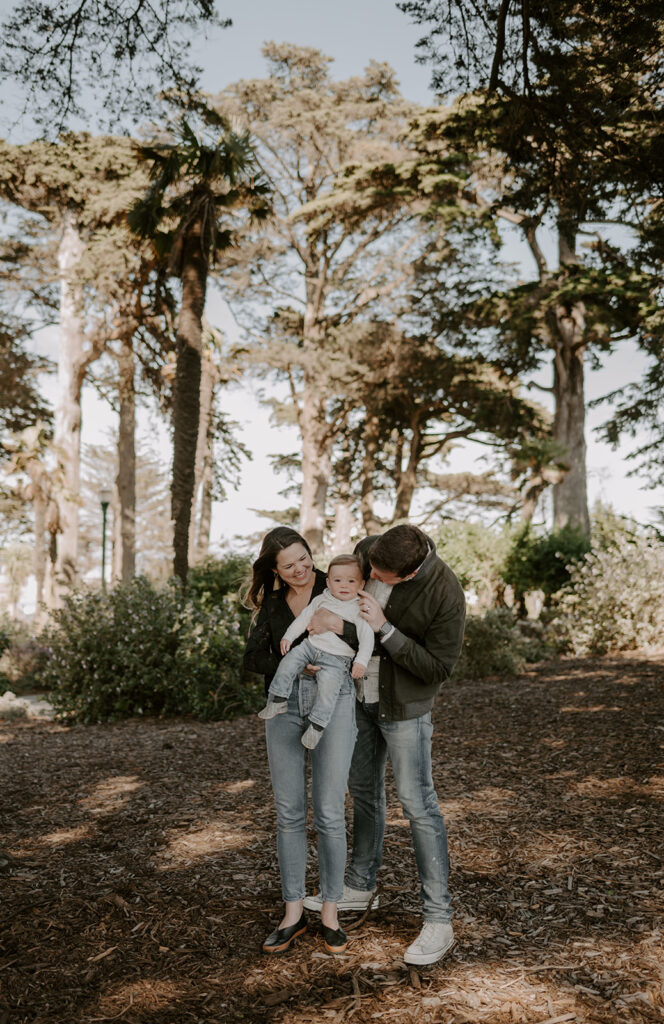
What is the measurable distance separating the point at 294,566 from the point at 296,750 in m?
0.72

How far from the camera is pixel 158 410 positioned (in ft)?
74.7

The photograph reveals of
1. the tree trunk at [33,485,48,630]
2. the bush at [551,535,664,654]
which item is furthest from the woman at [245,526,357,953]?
the tree trunk at [33,485,48,630]

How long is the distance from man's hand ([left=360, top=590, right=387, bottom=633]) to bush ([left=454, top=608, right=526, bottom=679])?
798 centimetres

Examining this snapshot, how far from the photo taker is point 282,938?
318 centimetres

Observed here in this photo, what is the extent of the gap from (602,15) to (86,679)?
799 cm

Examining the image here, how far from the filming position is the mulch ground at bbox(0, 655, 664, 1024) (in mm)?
2865

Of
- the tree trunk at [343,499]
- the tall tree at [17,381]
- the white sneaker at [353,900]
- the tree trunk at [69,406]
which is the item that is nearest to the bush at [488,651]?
the white sneaker at [353,900]

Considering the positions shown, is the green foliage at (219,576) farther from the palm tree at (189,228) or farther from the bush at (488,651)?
the bush at (488,651)

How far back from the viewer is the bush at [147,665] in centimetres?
894

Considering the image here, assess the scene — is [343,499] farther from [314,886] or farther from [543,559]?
[314,886]

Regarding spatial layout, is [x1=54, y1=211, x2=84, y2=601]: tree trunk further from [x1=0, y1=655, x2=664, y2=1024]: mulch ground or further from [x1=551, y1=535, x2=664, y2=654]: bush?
[x1=0, y1=655, x2=664, y2=1024]: mulch ground

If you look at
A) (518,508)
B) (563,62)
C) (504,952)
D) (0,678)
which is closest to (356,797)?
(504,952)

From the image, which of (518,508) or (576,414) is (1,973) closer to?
(576,414)

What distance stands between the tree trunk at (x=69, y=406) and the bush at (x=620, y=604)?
1192 centimetres
